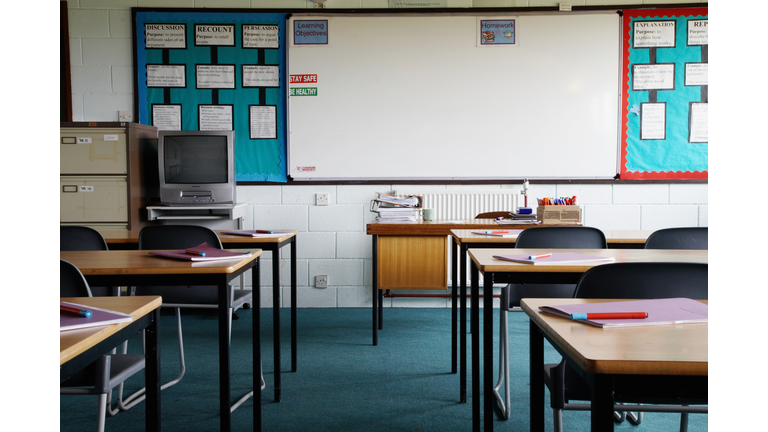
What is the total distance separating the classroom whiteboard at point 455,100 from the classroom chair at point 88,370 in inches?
112

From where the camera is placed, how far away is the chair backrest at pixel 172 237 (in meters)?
2.18

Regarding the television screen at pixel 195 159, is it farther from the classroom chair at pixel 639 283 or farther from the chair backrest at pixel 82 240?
the classroom chair at pixel 639 283

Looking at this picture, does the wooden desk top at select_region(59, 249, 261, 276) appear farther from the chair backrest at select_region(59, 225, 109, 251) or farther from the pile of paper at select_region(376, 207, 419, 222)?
the pile of paper at select_region(376, 207, 419, 222)

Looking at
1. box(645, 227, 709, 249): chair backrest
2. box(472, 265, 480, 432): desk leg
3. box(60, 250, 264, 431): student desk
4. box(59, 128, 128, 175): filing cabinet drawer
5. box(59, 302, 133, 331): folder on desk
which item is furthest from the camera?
box(59, 128, 128, 175): filing cabinet drawer

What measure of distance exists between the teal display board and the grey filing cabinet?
53cm

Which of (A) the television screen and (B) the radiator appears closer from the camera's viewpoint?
(A) the television screen

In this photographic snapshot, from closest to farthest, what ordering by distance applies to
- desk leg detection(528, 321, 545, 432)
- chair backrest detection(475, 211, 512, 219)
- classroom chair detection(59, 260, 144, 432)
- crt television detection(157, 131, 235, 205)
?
desk leg detection(528, 321, 545, 432)
classroom chair detection(59, 260, 144, 432)
chair backrest detection(475, 211, 512, 219)
crt television detection(157, 131, 235, 205)

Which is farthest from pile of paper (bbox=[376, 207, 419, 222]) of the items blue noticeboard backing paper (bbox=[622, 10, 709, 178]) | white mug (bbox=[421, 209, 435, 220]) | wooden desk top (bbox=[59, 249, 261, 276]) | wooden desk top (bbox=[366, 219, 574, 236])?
blue noticeboard backing paper (bbox=[622, 10, 709, 178])

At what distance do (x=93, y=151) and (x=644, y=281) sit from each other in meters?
3.57

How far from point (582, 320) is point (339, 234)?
3308mm

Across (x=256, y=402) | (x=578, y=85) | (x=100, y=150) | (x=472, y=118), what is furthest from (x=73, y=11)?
(x=578, y=85)

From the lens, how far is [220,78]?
3.99 meters

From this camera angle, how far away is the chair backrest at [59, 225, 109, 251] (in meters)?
2.12
